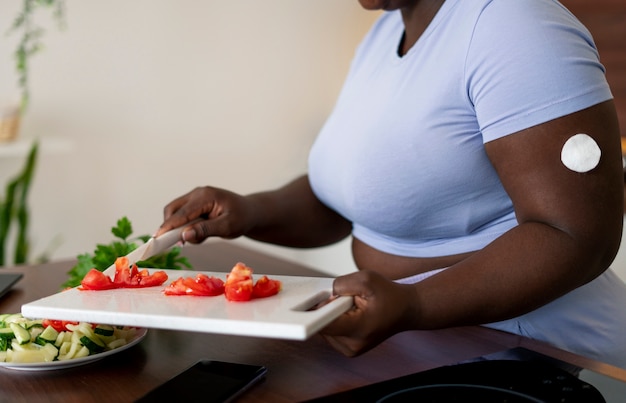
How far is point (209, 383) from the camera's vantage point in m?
0.86

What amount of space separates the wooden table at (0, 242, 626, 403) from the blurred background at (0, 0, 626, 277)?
6.39 feet

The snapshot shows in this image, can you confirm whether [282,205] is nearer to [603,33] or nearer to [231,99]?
[603,33]

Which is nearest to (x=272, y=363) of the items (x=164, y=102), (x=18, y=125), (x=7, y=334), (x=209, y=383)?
(x=209, y=383)

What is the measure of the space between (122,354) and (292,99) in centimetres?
278

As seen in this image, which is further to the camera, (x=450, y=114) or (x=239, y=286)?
(x=450, y=114)

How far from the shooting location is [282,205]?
1501 mm

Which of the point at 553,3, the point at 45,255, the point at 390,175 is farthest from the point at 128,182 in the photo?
the point at 553,3

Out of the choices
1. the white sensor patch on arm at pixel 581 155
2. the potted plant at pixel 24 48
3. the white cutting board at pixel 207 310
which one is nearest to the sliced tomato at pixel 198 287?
the white cutting board at pixel 207 310

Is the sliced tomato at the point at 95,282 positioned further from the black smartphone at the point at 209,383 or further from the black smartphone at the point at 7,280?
the black smartphone at the point at 7,280

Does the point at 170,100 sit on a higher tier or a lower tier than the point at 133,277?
higher

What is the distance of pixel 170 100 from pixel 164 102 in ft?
0.10

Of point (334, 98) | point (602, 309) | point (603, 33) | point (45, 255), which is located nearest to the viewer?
point (602, 309)

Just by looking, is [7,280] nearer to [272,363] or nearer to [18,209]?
[272,363]

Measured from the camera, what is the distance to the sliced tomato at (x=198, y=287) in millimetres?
891
